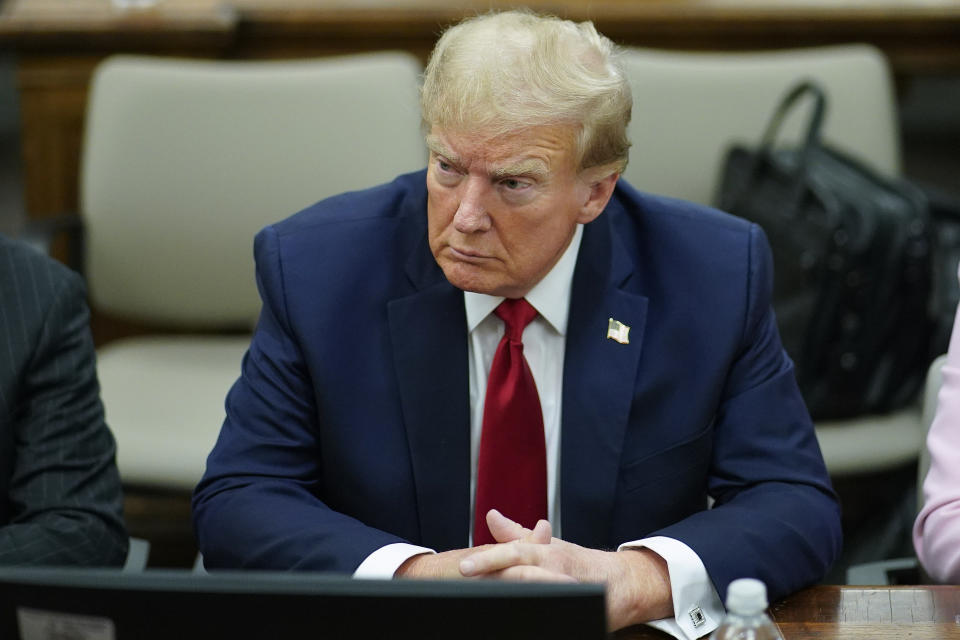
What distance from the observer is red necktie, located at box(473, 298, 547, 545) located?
5.62 ft

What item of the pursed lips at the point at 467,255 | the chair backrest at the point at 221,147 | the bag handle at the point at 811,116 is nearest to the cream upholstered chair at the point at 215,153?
the chair backrest at the point at 221,147

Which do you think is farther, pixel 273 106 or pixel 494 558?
pixel 273 106

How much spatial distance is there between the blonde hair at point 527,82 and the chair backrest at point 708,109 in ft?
4.19

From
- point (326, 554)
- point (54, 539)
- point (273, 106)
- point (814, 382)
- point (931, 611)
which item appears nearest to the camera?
point (931, 611)

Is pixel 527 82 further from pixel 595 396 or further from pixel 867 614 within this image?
pixel 867 614

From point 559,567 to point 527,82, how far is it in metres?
0.59

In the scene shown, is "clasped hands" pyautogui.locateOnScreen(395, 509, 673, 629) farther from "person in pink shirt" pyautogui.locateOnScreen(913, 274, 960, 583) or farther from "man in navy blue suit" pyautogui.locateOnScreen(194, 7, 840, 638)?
"person in pink shirt" pyautogui.locateOnScreen(913, 274, 960, 583)

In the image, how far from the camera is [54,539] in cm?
171

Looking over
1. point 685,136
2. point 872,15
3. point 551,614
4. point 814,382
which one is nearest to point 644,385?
point 551,614

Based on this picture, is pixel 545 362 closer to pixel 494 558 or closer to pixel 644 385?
pixel 644 385

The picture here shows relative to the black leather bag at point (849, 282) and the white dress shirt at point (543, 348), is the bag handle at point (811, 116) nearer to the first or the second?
the black leather bag at point (849, 282)

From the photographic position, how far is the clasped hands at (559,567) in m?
1.44

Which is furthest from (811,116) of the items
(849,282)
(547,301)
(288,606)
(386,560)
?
(288,606)

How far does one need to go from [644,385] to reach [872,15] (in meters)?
2.19
